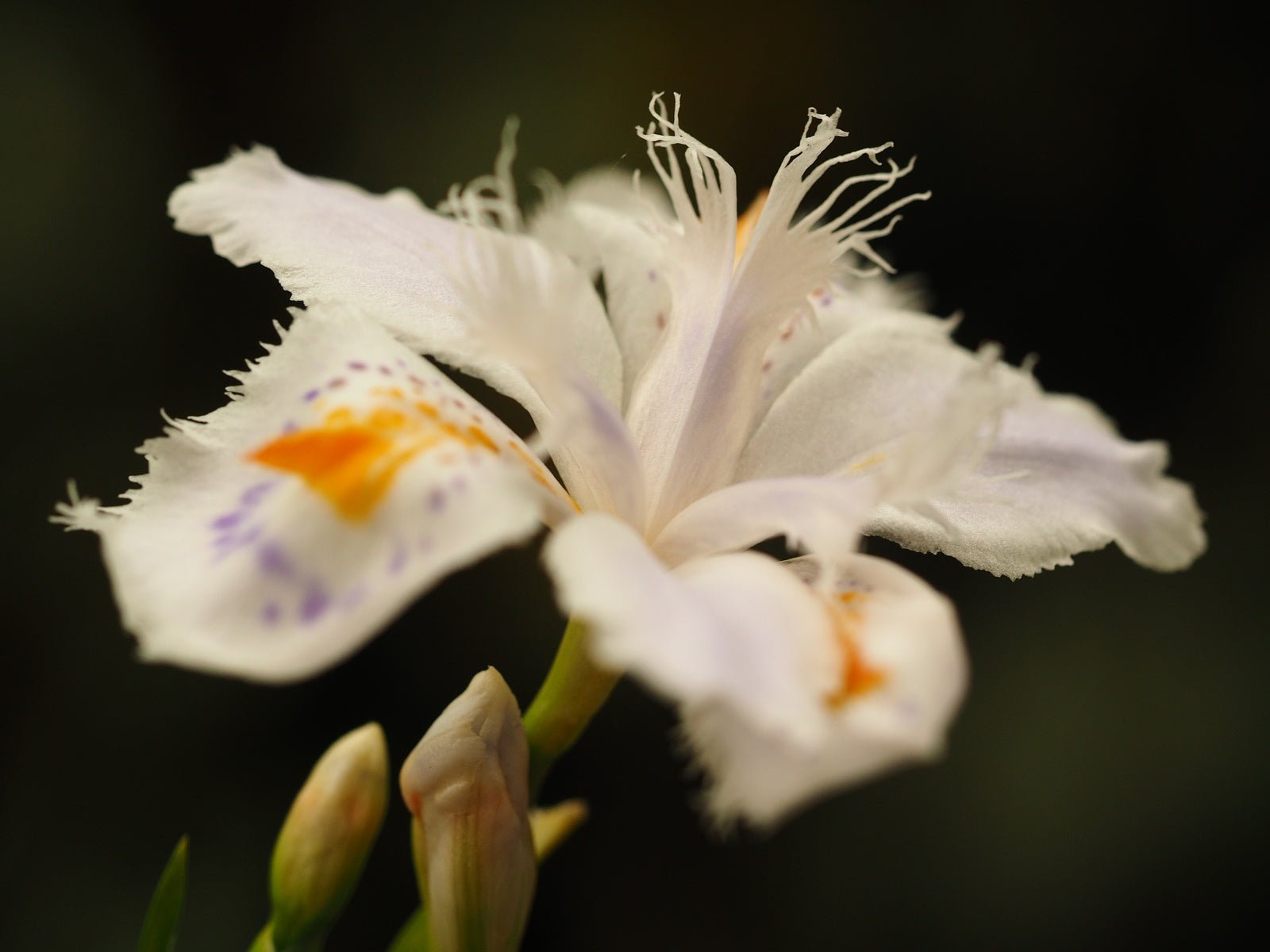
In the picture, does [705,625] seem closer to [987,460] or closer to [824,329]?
[987,460]

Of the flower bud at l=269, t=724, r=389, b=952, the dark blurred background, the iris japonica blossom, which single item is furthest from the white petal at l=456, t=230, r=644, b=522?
the dark blurred background

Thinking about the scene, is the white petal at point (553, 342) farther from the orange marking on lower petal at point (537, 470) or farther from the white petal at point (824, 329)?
the white petal at point (824, 329)

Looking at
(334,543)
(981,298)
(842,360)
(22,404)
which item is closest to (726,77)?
(981,298)

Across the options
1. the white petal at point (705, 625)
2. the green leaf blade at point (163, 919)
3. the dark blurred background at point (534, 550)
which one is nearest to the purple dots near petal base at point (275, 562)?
the white petal at point (705, 625)

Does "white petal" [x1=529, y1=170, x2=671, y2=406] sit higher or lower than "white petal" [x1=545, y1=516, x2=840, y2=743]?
higher

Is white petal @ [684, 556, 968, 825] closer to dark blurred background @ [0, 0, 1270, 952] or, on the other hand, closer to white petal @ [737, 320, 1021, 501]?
white petal @ [737, 320, 1021, 501]

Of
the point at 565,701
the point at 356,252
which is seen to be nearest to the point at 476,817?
the point at 565,701
